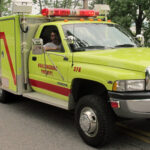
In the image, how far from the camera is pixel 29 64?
6.78 m

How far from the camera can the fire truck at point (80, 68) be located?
4422 millimetres

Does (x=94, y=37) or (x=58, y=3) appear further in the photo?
(x=58, y=3)

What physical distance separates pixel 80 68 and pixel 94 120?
896 millimetres

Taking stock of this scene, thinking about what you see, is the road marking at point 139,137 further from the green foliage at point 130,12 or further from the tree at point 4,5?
the tree at point 4,5

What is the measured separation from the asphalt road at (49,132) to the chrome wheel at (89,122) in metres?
0.25

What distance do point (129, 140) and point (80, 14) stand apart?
10.4ft

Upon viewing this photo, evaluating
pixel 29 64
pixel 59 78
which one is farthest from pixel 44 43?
pixel 59 78

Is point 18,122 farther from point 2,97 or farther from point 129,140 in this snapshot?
point 129,140

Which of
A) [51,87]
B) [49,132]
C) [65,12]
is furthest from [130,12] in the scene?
[49,132]

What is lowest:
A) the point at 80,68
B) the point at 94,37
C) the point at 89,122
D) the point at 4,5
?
the point at 89,122

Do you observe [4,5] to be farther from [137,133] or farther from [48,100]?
[137,133]

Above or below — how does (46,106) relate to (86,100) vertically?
below

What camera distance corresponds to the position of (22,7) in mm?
6574

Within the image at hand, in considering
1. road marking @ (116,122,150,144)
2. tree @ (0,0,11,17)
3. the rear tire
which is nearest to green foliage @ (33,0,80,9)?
tree @ (0,0,11,17)
